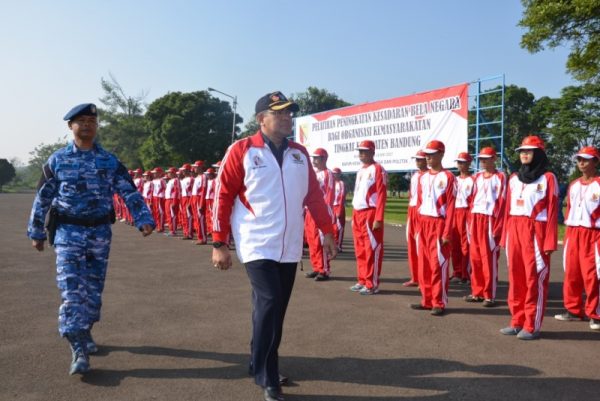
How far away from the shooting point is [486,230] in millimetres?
7293

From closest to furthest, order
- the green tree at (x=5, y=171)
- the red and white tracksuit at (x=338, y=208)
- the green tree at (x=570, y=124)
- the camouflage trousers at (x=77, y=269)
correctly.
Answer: the camouflage trousers at (x=77, y=269), the red and white tracksuit at (x=338, y=208), the green tree at (x=570, y=124), the green tree at (x=5, y=171)

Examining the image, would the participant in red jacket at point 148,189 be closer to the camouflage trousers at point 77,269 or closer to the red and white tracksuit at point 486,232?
the red and white tracksuit at point 486,232

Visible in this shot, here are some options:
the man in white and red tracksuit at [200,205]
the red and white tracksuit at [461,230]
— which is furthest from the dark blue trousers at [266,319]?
the man in white and red tracksuit at [200,205]

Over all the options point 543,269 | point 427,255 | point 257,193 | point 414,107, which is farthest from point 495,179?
point 414,107

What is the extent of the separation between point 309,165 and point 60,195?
219 centimetres

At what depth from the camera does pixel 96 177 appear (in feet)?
14.8

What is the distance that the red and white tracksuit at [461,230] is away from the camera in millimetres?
8570

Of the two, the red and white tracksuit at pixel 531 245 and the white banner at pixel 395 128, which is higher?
the white banner at pixel 395 128

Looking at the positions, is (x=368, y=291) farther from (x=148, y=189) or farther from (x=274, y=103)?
(x=148, y=189)

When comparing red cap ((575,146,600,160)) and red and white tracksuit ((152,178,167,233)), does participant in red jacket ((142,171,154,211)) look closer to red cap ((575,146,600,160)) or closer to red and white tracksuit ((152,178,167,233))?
red and white tracksuit ((152,178,167,233))

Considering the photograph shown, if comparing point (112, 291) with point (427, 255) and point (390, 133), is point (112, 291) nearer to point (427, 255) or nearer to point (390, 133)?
point (427, 255)

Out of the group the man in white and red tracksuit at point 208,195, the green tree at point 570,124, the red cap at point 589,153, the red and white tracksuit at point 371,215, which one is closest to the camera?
the red cap at point 589,153

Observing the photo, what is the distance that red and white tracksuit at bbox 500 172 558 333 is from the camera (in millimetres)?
5402

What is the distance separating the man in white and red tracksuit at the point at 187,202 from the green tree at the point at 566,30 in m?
12.2
